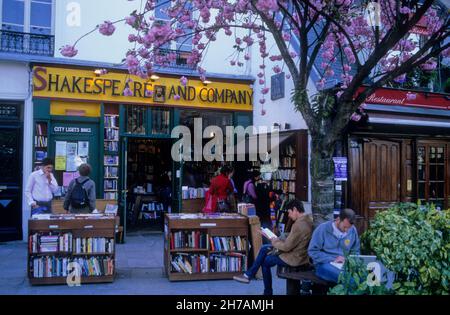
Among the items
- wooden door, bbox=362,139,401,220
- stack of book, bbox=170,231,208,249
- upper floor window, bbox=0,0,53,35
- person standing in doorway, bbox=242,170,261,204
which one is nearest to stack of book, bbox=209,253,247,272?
stack of book, bbox=170,231,208,249

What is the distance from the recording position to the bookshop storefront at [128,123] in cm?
1090

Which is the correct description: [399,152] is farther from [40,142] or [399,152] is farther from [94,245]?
[40,142]

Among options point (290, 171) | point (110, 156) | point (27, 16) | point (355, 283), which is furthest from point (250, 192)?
point (27, 16)

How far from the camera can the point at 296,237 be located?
6.14 metres

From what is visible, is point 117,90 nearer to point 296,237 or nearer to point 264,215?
point 264,215

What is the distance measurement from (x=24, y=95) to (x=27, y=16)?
6.25 ft

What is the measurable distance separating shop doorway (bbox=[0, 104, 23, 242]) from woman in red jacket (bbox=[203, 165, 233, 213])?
456cm

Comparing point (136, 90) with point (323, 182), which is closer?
point (323, 182)

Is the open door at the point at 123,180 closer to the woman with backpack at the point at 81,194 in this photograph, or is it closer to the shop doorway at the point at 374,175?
the woman with backpack at the point at 81,194

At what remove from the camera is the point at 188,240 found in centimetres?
758

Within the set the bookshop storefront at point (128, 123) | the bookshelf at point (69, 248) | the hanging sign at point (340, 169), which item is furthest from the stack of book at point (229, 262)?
the bookshop storefront at point (128, 123)

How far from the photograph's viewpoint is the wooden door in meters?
10.2

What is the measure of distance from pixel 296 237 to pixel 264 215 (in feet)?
13.8
